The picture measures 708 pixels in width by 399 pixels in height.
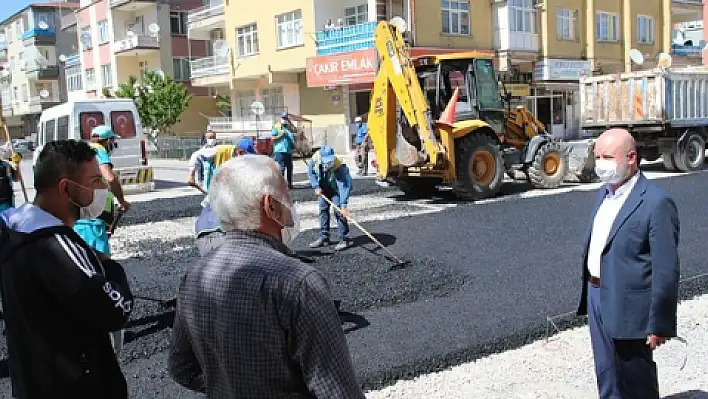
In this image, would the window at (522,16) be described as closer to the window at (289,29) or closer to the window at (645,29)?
the window at (645,29)

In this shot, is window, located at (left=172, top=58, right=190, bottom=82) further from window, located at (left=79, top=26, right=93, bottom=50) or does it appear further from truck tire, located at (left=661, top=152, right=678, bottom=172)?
truck tire, located at (left=661, top=152, right=678, bottom=172)

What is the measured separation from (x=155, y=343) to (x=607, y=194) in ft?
11.5

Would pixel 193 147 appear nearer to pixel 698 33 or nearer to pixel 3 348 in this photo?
pixel 3 348

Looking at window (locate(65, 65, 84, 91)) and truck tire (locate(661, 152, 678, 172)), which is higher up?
window (locate(65, 65, 84, 91))

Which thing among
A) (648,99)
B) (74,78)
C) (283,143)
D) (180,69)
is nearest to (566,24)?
(648,99)

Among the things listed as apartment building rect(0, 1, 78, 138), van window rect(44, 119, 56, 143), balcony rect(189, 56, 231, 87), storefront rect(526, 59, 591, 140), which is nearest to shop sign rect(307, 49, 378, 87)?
balcony rect(189, 56, 231, 87)

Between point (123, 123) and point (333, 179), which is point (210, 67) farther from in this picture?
point (333, 179)

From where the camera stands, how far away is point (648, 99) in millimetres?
15758

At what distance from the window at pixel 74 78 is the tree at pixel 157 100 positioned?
17916mm

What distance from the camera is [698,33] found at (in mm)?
46500

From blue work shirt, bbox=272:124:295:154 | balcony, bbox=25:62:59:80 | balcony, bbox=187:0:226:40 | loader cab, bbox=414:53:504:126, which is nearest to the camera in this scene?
loader cab, bbox=414:53:504:126

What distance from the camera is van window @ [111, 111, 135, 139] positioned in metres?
15.4

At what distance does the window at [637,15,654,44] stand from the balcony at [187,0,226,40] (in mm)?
21890

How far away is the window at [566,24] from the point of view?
105 ft
